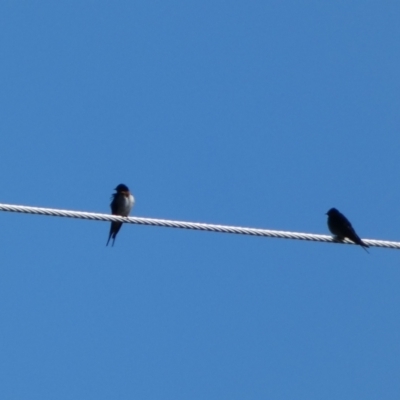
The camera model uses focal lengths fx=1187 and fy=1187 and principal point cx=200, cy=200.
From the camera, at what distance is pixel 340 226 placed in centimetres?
1269

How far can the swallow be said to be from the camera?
467 inches

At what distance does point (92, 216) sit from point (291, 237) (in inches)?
59.0

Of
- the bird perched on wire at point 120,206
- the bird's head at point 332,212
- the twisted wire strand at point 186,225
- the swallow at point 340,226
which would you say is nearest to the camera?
the twisted wire strand at point 186,225

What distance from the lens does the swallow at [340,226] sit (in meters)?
11.9

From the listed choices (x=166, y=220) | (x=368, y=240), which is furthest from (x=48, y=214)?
(x=368, y=240)

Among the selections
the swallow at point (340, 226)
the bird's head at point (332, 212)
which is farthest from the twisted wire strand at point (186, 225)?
the bird's head at point (332, 212)

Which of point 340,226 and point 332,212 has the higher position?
point 332,212

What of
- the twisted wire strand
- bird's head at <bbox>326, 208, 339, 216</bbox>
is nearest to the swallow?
bird's head at <bbox>326, 208, 339, 216</bbox>

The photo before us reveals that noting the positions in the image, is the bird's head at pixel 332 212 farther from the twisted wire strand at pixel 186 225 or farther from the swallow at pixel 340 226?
the twisted wire strand at pixel 186 225

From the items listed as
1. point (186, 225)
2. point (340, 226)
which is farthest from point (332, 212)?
point (186, 225)

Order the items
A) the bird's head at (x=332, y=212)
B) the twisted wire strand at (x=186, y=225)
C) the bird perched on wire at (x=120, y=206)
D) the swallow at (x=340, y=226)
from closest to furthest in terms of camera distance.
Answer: the twisted wire strand at (x=186, y=225) → the swallow at (x=340, y=226) → the bird's head at (x=332, y=212) → the bird perched on wire at (x=120, y=206)

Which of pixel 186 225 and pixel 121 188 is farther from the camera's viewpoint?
pixel 121 188

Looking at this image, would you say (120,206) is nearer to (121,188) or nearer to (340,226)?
(121,188)

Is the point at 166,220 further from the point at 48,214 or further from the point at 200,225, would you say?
the point at 48,214
